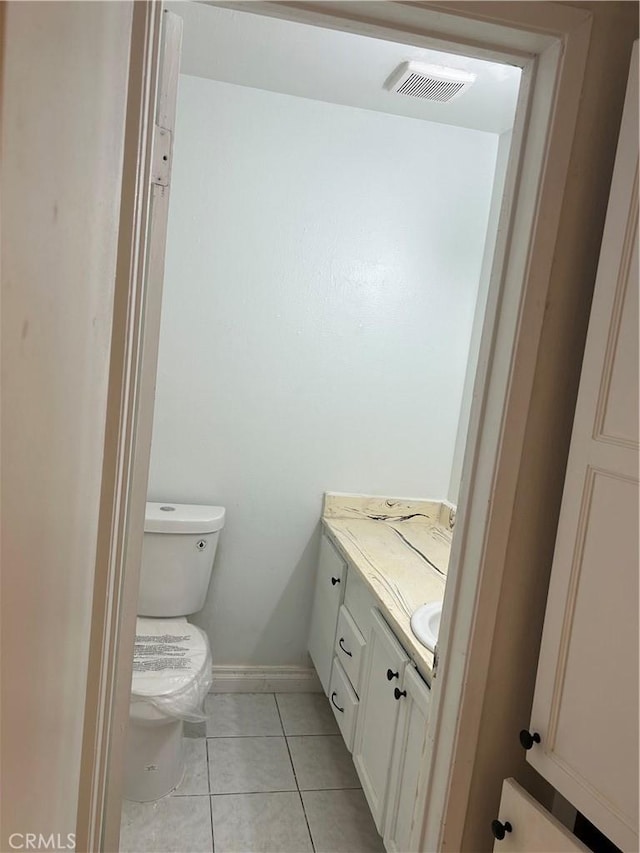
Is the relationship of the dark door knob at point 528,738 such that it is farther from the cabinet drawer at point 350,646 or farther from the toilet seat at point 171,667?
the toilet seat at point 171,667

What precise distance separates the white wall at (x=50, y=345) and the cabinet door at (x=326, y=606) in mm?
1527

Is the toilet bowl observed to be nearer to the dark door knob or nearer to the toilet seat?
the toilet seat

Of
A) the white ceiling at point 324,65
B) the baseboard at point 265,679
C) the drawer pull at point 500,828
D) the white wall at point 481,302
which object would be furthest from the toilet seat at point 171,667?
the white ceiling at point 324,65

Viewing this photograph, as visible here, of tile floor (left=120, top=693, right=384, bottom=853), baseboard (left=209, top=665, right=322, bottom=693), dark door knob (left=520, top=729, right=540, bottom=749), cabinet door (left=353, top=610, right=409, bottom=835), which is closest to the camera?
dark door knob (left=520, top=729, right=540, bottom=749)

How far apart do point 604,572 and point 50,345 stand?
872 mm

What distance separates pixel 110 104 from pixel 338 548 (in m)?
1.85

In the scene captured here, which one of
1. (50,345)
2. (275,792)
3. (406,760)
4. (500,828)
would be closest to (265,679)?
(275,792)

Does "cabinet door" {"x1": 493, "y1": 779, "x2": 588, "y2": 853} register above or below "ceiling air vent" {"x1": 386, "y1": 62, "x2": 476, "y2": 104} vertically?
below

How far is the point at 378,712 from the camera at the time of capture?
185cm

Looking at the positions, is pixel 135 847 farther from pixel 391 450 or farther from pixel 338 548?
pixel 391 450

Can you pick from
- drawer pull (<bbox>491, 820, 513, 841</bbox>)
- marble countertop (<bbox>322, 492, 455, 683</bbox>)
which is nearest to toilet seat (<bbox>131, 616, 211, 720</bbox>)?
marble countertop (<bbox>322, 492, 455, 683</bbox>)

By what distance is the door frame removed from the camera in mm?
973

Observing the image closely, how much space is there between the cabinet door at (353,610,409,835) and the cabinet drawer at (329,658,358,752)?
0.16 feet

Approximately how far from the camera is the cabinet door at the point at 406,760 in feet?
5.02
